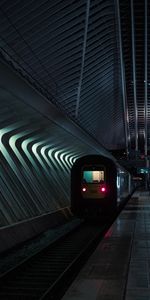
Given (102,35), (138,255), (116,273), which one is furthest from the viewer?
(102,35)

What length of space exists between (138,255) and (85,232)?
8.47 m

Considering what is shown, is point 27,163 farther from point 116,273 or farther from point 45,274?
point 116,273

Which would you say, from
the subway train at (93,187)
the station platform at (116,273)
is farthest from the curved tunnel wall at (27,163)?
the station platform at (116,273)

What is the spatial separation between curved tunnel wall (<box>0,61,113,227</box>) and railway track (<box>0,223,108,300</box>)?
2.50 metres

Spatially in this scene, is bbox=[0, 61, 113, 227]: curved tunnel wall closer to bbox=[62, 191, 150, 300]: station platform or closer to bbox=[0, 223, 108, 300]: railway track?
bbox=[0, 223, 108, 300]: railway track

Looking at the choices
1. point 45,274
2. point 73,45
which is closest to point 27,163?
point 73,45

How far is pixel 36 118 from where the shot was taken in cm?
1791

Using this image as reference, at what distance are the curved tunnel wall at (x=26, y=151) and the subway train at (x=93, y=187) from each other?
1.65 meters

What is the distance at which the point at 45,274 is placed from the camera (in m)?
10.4

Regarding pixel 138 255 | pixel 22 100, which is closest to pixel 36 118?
pixel 22 100

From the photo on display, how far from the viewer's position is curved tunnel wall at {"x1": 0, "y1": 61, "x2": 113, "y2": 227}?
1494 cm

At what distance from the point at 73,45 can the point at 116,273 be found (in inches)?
780

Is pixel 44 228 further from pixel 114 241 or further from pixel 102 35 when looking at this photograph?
pixel 102 35

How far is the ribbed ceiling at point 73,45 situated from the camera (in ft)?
66.3
